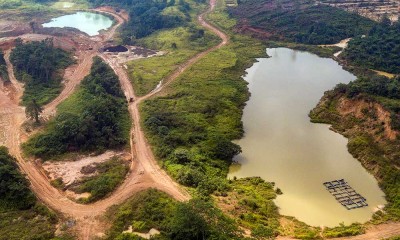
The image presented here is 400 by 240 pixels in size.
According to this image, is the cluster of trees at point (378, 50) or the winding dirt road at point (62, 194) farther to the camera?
the cluster of trees at point (378, 50)

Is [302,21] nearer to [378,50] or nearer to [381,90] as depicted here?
[378,50]

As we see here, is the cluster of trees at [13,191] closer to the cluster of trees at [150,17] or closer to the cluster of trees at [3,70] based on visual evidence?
the cluster of trees at [3,70]

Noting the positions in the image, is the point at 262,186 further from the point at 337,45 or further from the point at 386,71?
the point at 337,45

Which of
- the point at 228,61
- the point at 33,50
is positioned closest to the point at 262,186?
the point at 228,61

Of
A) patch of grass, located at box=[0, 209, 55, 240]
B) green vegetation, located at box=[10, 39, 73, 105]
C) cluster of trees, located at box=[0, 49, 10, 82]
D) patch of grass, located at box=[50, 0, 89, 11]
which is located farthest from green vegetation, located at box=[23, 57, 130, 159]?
patch of grass, located at box=[50, 0, 89, 11]

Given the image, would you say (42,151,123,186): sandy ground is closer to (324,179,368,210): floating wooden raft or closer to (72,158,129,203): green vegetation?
(72,158,129,203): green vegetation

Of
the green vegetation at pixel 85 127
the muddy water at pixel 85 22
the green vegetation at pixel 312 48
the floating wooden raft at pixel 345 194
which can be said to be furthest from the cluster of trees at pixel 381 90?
the muddy water at pixel 85 22
